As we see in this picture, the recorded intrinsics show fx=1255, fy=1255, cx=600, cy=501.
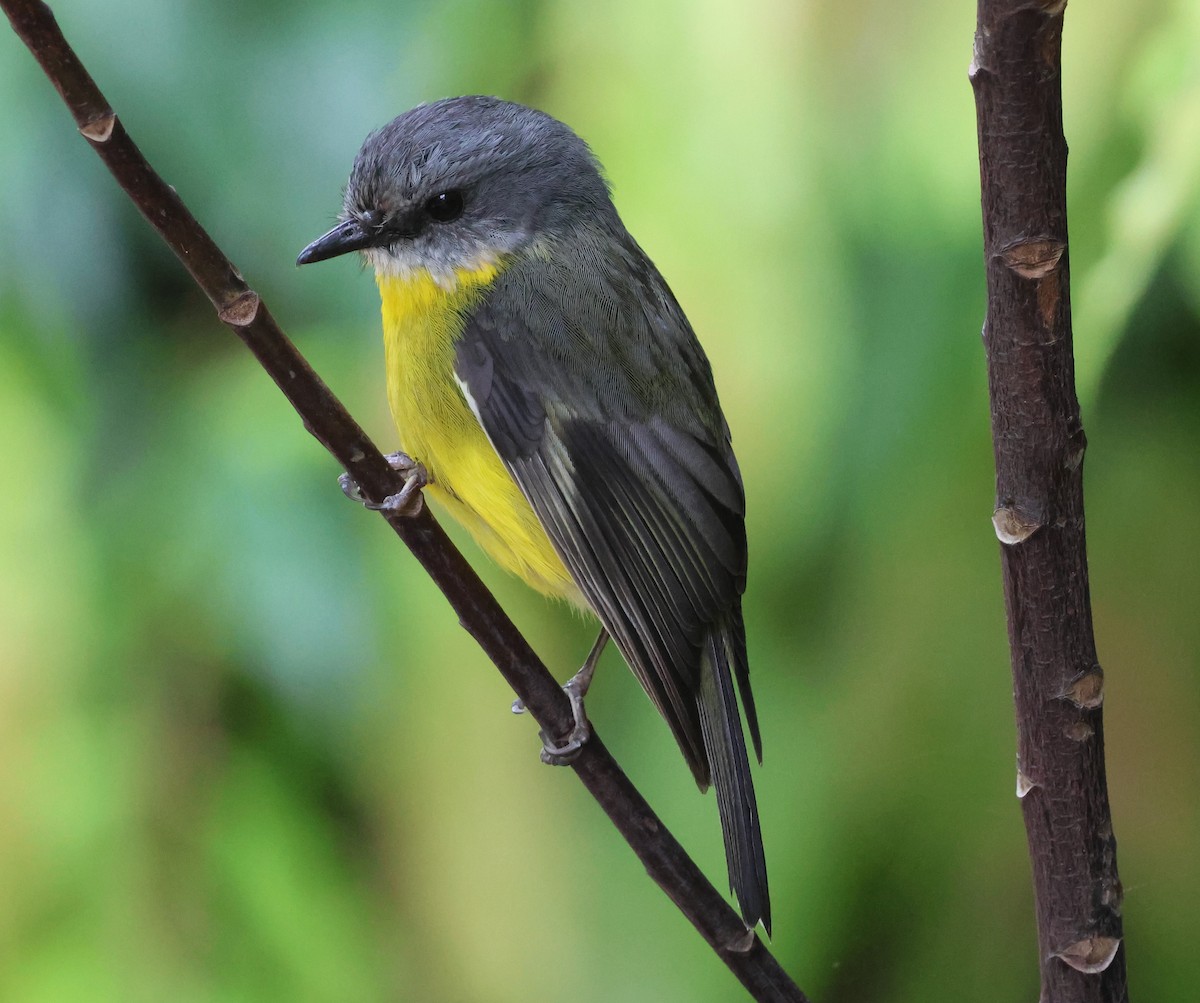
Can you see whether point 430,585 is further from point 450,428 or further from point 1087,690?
point 1087,690

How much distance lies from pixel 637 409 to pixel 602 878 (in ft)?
2.53

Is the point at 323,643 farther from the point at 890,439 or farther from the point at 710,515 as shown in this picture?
the point at 890,439

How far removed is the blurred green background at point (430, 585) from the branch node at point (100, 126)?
100 cm

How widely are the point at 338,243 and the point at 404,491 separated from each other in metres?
0.34

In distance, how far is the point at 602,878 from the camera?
5.73 feet

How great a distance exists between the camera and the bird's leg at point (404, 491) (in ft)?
3.26

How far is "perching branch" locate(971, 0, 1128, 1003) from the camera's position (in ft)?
2.36

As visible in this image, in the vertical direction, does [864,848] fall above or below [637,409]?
below

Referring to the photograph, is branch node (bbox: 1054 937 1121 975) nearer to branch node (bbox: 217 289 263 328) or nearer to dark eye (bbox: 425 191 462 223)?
branch node (bbox: 217 289 263 328)

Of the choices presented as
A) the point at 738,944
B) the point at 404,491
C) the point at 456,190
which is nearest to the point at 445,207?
the point at 456,190

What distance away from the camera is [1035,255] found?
749 millimetres

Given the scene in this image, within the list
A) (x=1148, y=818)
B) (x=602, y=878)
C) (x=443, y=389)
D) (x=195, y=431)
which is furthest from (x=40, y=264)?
(x=1148, y=818)

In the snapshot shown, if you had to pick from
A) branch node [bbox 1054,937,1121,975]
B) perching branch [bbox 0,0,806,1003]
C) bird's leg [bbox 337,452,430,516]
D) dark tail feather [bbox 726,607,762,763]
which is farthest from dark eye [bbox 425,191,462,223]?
branch node [bbox 1054,937,1121,975]

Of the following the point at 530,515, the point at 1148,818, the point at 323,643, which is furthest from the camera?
the point at 323,643
